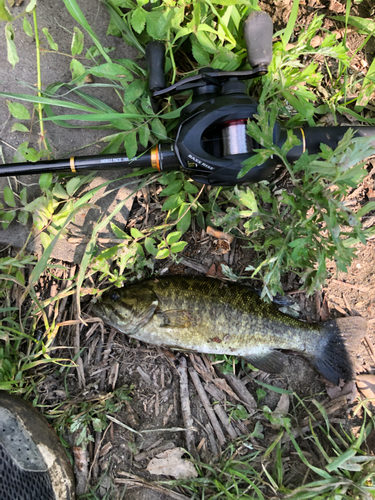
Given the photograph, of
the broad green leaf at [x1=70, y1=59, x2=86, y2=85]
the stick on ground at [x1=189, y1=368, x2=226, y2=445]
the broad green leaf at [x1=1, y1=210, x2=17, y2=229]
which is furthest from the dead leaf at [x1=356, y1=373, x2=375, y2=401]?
the broad green leaf at [x1=70, y1=59, x2=86, y2=85]

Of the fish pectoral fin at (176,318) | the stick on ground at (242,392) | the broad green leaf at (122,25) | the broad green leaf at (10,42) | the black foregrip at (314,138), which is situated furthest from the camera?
the stick on ground at (242,392)

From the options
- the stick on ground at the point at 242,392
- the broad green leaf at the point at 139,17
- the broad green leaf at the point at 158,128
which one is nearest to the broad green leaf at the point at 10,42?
the broad green leaf at the point at 139,17

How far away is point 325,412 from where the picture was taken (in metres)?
2.85

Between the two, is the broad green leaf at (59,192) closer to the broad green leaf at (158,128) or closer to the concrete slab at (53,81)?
the concrete slab at (53,81)

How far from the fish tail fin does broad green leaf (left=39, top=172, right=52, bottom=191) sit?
260 cm

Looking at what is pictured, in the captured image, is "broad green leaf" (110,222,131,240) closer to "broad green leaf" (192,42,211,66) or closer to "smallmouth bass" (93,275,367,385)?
"smallmouth bass" (93,275,367,385)

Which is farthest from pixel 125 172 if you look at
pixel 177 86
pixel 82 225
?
pixel 177 86

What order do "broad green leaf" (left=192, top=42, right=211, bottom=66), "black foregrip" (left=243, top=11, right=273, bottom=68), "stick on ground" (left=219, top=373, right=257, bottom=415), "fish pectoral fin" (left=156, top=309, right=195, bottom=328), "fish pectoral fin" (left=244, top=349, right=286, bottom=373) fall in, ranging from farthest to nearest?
"stick on ground" (left=219, top=373, right=257, bottom=415), "fish pectoral fin" (left=244, top=349, right=286, bottom=373), "fish pectoral fin" (left=156, top=309, right=195, bottom=328), "broad green leaf" (left=192, top=42, right=211, bottom=66), "black foregrip" (left=243, top=11, right=273, bottom=68)

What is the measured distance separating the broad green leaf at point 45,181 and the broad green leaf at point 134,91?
86 centimetres

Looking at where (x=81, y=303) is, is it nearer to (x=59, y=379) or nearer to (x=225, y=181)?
(x=59, y=379)

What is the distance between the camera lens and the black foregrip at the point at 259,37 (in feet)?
7.58

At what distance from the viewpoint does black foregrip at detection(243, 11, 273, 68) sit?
2311 millimetres

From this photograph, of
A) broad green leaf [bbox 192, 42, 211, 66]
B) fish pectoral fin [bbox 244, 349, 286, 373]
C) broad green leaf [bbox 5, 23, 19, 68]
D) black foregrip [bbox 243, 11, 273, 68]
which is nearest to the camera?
broad green leaf [bbox 5, 23, 19, 68]

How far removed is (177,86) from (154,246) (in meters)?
1.29
